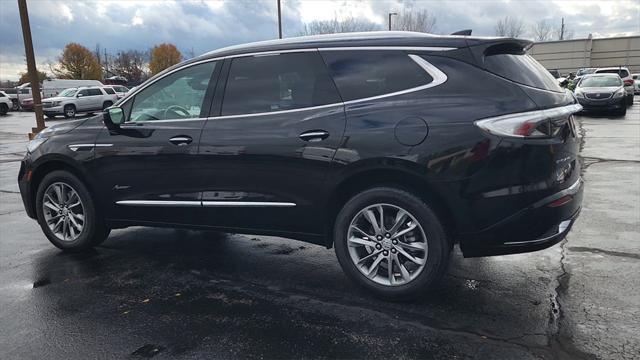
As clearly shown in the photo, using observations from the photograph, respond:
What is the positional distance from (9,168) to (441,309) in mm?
11133

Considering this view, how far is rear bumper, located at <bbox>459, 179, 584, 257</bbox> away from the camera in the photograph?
133 inches

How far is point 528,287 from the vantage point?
13.2 feet

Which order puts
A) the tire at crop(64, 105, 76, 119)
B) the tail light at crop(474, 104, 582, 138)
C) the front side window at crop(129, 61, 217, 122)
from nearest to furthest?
the tail light at crop(474, 104, 582, 138) < the front side window at crop(129, 61, 217, 122) < the tire at crop(64, 105, 76, 119)

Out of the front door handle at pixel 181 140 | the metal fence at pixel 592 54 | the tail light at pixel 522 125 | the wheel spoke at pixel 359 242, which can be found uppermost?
the metal fence at pixel 592 54

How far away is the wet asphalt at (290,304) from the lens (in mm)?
3186

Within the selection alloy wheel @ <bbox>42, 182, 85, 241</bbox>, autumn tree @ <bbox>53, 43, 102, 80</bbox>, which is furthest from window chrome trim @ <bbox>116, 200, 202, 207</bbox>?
autumn tree @ <bbox>53, 43, 102, 80</bbox>

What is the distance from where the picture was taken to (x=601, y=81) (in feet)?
67.1

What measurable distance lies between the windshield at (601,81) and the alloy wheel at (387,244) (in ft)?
65.6

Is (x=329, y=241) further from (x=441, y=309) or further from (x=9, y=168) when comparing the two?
(x=9, y=168)

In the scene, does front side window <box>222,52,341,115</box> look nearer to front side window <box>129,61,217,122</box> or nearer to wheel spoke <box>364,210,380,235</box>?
front side window <box>129,61,217,122</box>

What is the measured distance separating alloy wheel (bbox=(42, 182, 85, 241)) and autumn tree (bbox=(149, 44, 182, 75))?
103537 mm

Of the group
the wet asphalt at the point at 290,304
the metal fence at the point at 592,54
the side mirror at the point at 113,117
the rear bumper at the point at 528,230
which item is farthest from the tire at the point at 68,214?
the metal fence at the point at 592,54

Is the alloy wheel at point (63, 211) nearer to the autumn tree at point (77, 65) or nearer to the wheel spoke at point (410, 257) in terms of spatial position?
the wheel spoke at point (410, 257)

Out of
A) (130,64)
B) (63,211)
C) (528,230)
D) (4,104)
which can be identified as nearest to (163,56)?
(130,64)
